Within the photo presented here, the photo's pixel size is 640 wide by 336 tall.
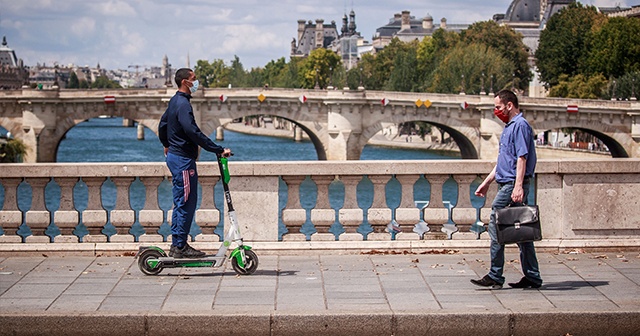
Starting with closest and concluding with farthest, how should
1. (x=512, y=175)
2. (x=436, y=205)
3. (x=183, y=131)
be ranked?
1. (x=512, y=175)
2. (x=183, y=131)
3. (x=436, y=205)

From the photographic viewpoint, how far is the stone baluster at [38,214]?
10.9m

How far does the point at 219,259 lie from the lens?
984cm

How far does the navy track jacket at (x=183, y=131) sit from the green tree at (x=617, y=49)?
65.5m

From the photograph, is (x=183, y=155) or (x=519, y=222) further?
(x=183, y=155)

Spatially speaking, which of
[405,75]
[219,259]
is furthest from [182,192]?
[405,75]

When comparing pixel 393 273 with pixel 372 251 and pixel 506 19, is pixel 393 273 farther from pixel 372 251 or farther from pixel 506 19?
pixel 506 19

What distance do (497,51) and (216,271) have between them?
84.4 meters

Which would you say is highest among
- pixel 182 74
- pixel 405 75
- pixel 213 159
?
pixel 182 74

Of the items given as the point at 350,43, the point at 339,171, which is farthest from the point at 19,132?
the point at 350,43

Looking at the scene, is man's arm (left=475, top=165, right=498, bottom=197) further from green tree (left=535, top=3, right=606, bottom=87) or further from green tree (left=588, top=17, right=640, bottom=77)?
green tree (left=535, top=3, right=606, bottom=87)

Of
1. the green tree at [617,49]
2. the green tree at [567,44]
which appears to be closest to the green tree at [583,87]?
the green tree at [617,49]

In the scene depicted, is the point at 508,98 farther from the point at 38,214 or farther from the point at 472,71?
the point at 472,71

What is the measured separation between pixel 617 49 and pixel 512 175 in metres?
66.1

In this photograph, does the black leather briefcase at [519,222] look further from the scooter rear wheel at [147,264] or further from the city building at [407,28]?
the city building at [407,28]
